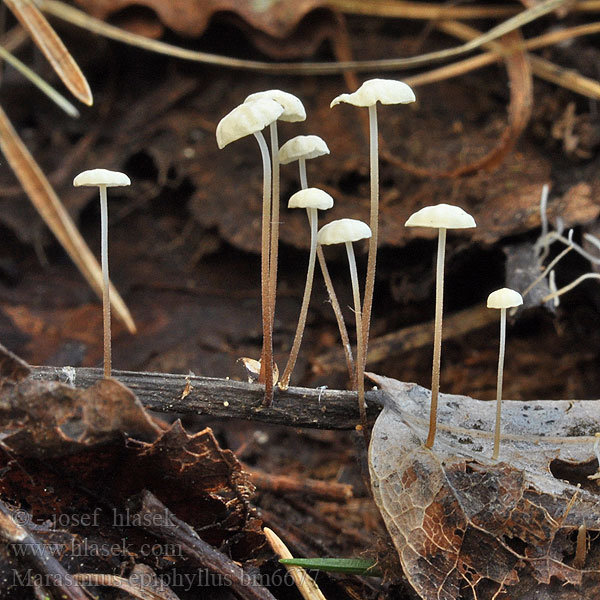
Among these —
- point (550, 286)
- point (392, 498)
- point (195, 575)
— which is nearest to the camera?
point (195, 575)

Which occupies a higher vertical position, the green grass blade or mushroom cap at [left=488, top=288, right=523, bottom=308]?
mushroom cap at [left=488, top=288, right=523, bottom=308]

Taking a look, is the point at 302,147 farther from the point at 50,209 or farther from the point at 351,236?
the point at 50,209

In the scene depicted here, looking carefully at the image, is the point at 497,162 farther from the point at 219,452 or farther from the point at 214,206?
the point at 219,452

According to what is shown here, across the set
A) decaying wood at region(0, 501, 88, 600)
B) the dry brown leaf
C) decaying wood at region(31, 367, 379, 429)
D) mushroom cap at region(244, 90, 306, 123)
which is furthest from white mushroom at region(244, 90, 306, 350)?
the dry brown leaf

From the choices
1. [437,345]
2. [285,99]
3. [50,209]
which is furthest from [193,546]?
[50,209]

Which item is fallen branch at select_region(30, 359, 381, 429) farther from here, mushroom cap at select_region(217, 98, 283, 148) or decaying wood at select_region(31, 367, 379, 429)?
mushroom cap at select_region(217, 98, 283, 148)

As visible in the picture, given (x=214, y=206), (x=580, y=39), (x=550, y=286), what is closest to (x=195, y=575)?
(x=550, y=286)
